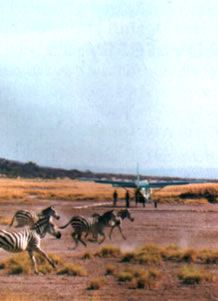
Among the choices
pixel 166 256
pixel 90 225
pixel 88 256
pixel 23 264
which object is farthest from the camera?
pixel 90 225

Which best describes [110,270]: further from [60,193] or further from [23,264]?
[60,193]

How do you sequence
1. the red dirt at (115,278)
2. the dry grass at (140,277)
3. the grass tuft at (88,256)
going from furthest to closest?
the grass tuft at (88,256) < the dry grass at (140,277) < the red dirt at (115,278)

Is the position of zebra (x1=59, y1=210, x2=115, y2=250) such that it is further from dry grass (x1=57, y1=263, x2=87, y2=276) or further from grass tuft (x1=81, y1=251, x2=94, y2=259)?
dry grass (x1=57, y1=263, x2=87, y2=276)

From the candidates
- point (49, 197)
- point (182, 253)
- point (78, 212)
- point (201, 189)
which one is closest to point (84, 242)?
point (182, 253)

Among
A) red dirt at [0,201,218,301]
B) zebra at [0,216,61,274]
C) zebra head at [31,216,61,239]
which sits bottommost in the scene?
red dirt at [0,201,218,301]

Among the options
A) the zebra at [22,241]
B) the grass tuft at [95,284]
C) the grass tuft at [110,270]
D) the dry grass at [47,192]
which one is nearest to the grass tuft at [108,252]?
the grass tuft at [110,270]

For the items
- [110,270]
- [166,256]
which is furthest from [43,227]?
[166,256]

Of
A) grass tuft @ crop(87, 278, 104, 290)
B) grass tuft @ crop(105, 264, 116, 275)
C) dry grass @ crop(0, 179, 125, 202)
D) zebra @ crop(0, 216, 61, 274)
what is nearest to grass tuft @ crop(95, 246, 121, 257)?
grass tuft @ crop(105, 264, 116, 275)

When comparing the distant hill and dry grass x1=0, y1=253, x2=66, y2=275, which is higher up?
the distant hill

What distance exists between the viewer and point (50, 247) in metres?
24.4

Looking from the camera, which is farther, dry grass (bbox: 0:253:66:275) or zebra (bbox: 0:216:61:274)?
dry grass (bbox: 0:253:66:275)

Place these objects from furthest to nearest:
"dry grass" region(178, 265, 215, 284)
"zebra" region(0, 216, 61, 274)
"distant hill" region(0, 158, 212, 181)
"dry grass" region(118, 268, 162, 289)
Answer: "distant hill" region(0, 158, 212, 181), "dry grass" region(178, 265, 215, 284), "zebra" region(0, 216, 61, 274), "dry grass" region(118, 268, 162, 289)

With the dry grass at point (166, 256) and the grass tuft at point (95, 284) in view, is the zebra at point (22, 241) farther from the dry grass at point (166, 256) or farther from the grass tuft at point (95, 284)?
the dry grass at point (166, 256)

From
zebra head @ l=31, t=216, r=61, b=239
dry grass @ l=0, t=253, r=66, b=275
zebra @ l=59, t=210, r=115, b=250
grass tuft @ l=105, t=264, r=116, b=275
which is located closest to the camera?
zebra head @ l=31, t=216, r=61, b=239
